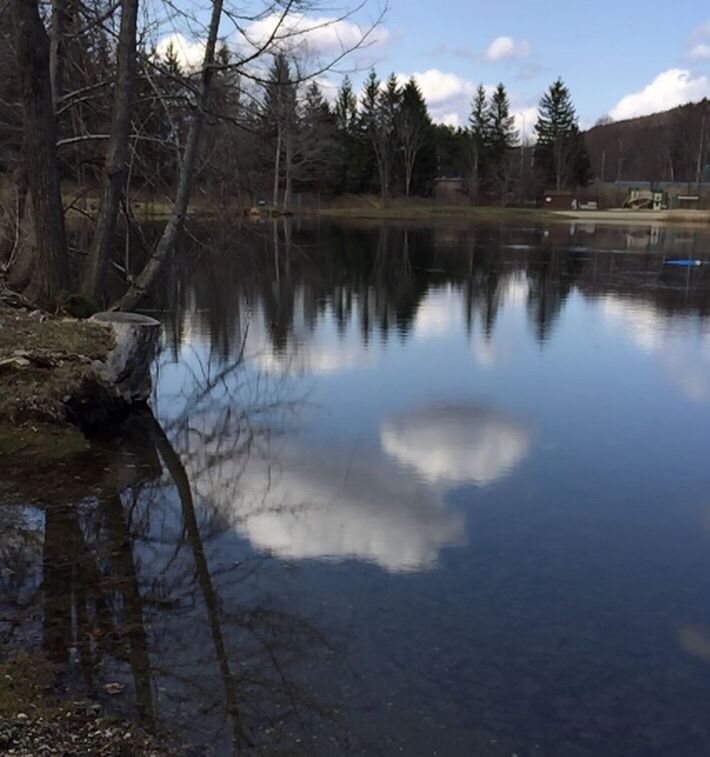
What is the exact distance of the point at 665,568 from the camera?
18.5 feet

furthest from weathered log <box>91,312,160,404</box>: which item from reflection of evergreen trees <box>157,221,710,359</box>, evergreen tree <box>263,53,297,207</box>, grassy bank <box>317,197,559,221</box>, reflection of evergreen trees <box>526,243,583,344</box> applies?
grassy bank <box>317,197,559,221</box>

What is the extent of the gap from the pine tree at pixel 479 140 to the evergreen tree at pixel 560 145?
6595mm

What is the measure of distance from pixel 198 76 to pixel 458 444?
6.73m

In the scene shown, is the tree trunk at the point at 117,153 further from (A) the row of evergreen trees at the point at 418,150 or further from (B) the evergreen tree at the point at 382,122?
(B) the evergreen tree at the point at 382,122

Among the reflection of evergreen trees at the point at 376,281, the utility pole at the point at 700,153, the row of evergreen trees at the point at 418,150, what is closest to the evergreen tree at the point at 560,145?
the row of evergreen trees at the point at 418,150

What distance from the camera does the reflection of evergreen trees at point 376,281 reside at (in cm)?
1577

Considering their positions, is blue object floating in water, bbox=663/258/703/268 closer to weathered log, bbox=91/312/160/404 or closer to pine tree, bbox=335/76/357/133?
weathered log, bbox=91/312/160/404

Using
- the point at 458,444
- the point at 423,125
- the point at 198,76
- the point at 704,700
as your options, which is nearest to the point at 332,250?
the point at 198,76

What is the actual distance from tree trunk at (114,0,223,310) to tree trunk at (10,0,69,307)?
0.88 m

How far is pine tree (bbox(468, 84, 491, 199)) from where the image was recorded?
75.7 metres

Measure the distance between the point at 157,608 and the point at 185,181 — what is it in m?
7.98

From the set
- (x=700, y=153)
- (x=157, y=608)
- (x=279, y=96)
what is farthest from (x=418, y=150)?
(x=157, y=608)

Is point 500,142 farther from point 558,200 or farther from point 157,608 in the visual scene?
point 157,608

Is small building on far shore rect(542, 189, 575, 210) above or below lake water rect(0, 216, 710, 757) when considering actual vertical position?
above
